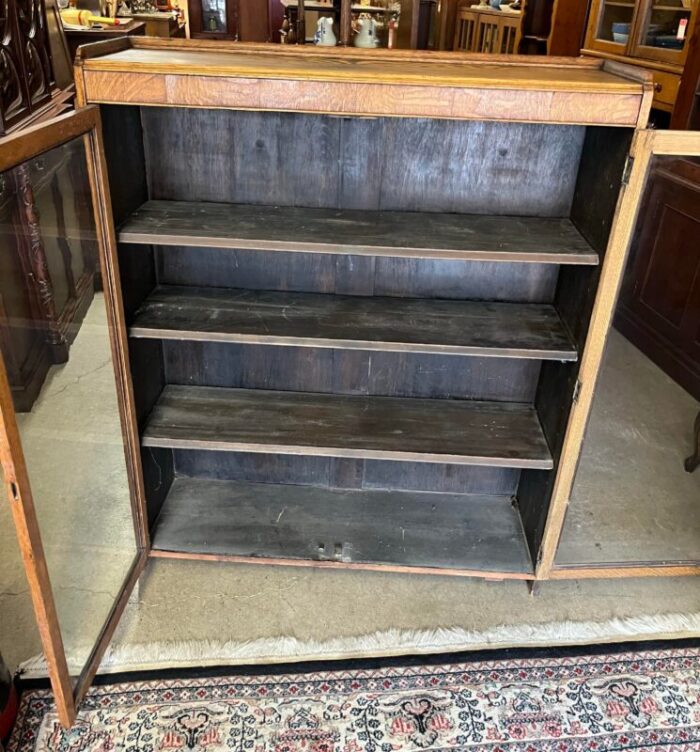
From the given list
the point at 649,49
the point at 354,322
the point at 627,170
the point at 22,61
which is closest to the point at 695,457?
the point at 627,170

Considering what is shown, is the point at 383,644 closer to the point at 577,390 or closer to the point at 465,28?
the point at 577,390

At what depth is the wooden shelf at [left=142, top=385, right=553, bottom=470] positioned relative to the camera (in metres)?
1.69

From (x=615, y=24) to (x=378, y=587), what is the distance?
3004 mm

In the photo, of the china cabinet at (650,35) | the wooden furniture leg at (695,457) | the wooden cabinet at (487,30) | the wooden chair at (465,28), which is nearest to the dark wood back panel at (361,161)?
the wooden furniture leg at (695,457)

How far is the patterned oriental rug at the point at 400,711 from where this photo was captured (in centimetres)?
149

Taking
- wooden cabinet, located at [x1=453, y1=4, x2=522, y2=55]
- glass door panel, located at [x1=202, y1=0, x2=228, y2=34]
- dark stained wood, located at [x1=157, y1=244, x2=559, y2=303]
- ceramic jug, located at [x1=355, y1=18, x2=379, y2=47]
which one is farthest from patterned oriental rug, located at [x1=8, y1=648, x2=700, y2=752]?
glass door panel, located at [x1=202, y1=0, x2=228, y2=34]

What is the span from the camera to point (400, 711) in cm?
157

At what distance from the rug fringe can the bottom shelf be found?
169mm

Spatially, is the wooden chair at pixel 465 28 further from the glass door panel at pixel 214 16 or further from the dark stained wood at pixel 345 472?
the dark stained wood at pixel 345 472

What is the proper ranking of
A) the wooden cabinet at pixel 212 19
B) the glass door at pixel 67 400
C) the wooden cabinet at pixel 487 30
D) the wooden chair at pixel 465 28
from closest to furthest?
the glass door at pixel 67 400 < the wooden cabinet at pixel 487 30 < the wooden chair at pixel 465 28 < the wooden cabinet at pixel 212 19

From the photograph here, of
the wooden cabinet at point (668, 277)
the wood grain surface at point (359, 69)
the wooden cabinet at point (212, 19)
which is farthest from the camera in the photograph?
the wooden cabinet at point (212, 19)

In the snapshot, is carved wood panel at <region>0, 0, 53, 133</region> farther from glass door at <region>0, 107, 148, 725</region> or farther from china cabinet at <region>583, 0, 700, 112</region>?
china cabinet at <region>583, 0, 700, 112</region>

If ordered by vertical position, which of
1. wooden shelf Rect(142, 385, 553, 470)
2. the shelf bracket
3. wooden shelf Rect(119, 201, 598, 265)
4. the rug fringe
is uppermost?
wooden shelf Rect(119, 201, 598, 265)

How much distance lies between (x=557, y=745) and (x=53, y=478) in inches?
49.4
